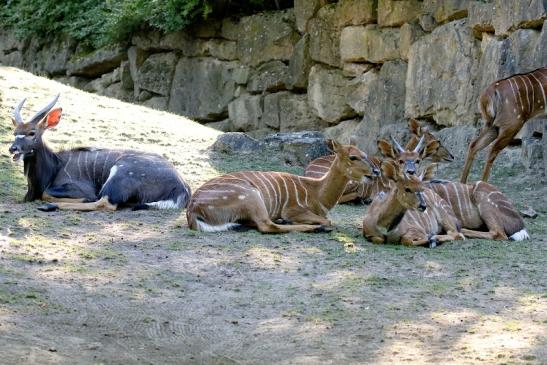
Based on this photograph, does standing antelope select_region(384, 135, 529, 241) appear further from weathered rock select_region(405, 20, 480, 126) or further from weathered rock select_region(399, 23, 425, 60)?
weathered rock select_region(399, 23, 425, 60)

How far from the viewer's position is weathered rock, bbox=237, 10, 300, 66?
13781mm

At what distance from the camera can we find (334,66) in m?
13.1

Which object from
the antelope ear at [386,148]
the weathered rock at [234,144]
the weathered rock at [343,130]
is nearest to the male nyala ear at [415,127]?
the weathered rock at [234,144]

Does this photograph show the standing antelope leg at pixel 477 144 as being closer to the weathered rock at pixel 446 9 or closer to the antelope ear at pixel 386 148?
the weathered rock at pixel 446 9

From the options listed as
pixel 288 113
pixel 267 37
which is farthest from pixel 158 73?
pixel 288 113

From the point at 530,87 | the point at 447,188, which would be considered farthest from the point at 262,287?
the point at 530,87

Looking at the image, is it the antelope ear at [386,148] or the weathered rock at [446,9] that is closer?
the antelope ear at [386,148]

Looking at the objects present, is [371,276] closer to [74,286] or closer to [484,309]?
[484,309]

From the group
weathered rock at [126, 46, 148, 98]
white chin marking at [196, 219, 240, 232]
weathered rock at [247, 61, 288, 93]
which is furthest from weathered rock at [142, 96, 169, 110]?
white chin marking at [196, 219, 240, 232]

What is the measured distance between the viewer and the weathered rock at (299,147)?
1023 cm

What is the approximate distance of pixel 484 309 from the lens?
4949 mm

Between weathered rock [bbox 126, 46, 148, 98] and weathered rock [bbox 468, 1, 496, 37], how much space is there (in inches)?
239

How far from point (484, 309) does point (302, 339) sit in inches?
39.1

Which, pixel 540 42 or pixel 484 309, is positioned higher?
pixel 540 42
